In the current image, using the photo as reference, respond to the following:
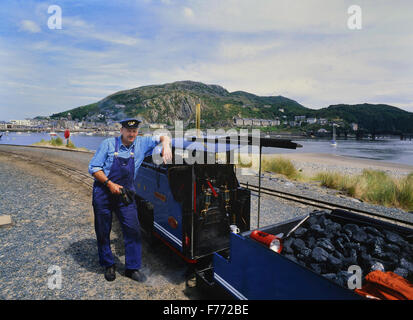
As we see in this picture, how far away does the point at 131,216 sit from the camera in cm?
390

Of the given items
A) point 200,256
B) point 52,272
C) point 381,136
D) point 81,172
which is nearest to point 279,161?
point 81,172

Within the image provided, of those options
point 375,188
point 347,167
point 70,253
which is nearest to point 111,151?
point 70,253

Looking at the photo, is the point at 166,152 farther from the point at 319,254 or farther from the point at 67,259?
the point at 67,259

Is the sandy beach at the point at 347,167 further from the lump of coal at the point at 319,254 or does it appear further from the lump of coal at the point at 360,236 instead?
the lump of coal at the point at 319,254

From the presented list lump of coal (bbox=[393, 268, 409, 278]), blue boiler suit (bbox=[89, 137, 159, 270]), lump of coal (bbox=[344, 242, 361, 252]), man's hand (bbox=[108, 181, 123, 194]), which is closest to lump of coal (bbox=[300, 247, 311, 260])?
lump of coal (bbox=[344, 242, 361, 252])

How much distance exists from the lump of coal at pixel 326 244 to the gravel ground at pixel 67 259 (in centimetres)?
202

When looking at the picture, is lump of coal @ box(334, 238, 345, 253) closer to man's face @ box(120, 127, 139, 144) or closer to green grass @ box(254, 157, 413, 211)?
man's face @ box(120, 127, 139, 144)

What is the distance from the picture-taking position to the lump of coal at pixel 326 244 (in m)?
3.13

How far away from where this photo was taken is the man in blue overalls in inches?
143

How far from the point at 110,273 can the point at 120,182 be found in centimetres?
163
